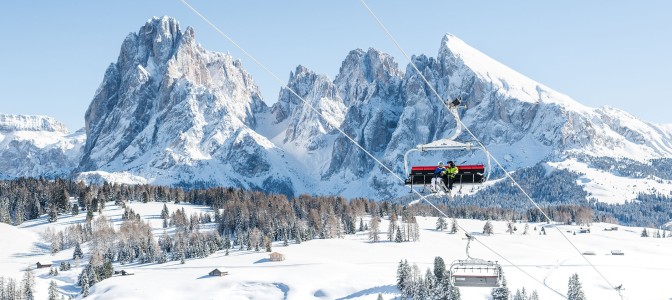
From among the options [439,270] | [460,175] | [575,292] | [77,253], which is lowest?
[575,292]

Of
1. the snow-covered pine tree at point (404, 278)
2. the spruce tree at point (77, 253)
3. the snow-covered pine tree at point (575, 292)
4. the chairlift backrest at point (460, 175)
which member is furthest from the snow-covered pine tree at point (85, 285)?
the chairlift backrest at point (460, 175)

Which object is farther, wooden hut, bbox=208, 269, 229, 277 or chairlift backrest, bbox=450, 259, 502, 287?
wooden hut, bbox=208, 269, 229, 277

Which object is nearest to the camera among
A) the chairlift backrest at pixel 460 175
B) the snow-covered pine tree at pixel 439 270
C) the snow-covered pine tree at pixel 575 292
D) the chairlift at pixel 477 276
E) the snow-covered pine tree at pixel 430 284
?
the chairlift backrest at pixel 460 175

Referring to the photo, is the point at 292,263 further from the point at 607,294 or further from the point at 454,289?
the point at 607,294

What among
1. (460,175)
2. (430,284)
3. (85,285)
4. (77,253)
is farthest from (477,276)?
(77,253)

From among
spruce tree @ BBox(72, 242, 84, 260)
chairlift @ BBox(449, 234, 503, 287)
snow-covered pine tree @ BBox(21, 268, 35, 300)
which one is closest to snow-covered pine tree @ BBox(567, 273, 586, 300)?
chairlift @ BBox(449, 234, 503, 287)

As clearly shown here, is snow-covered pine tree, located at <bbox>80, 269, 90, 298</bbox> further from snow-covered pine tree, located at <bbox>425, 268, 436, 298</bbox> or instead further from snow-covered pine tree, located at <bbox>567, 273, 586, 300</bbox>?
snow-covered pine tree, located at <bbox>567, 273, 586, 300</bbox>

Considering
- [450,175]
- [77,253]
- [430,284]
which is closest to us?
[450,175]

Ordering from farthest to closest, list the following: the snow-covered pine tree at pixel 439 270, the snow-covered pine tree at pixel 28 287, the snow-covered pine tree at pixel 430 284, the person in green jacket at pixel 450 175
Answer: the snow-covered pine tree at pixel 28 287, the snow-covered pine tree at pixel 439 270, the snow-covered pine tree at pixel 430 284, the person in green jacket at pixel 450 175

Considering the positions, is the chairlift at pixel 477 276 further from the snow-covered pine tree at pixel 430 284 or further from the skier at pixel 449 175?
the snow-covered pine tree at pixel 430 284

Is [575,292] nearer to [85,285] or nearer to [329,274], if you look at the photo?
[329,274]

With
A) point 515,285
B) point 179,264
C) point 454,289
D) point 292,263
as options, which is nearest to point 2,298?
point 179,264

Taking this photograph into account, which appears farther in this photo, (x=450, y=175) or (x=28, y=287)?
(x=28, y=287)

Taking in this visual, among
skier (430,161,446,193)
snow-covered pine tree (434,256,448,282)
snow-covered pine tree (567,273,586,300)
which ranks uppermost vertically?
skier (430,161,446,193)
